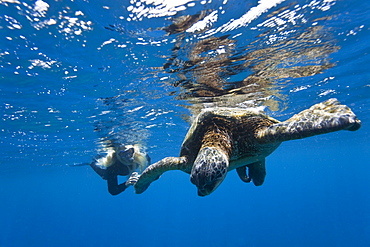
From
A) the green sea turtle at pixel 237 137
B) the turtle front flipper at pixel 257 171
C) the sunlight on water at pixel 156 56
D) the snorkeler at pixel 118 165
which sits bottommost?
the turtle front flipper at pixel 257 171

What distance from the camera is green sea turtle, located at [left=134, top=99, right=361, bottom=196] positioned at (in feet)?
12.0

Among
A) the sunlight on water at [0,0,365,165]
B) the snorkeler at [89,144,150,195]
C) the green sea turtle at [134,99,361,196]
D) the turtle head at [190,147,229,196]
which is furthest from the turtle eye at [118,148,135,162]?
the turtle head at [190,147,229,196]

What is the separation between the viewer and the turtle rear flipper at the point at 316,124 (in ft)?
11.5

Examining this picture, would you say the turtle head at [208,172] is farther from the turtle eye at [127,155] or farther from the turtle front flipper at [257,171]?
the turtle eye at [127,155]

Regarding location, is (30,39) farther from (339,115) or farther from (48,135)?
(48,135)

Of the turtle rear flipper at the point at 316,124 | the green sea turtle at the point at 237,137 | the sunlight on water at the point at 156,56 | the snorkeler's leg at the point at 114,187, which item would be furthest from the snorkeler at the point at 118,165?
the turtle rear flipper at the point at 316,124

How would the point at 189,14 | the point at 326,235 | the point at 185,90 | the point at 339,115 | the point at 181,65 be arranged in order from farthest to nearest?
the point at 326,235 → the point at 185,90 → the point at 181,65 → the point at 189,14 → the point at 339,115

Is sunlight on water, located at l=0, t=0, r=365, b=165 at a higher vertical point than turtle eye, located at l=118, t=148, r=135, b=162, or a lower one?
higher

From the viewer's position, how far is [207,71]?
29.0ft

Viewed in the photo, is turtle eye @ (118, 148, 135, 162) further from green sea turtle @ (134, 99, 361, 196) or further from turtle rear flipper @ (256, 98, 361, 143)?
turtle rear flipper @ (256, 98, 361, 143)

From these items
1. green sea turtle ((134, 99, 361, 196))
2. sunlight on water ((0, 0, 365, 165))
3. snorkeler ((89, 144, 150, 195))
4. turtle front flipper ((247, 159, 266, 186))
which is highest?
sunlight on water ((0, 0, 365, 165))

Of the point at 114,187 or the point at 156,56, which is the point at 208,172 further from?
the point at 114,187

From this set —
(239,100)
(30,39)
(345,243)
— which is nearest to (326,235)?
(345,243)

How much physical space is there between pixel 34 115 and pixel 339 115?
46.0 ft
